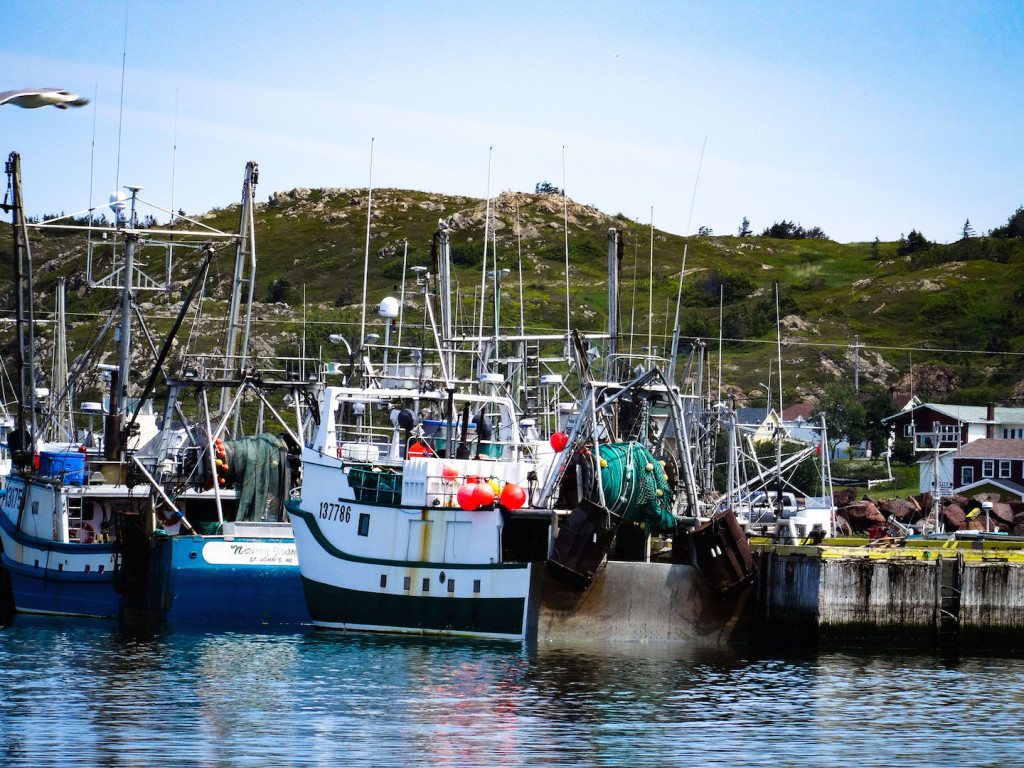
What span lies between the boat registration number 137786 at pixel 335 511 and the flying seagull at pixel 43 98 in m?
18.9

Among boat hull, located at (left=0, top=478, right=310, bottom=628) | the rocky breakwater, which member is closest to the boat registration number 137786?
boat hull, located at (left=0, top=478, right=310, bottom=628)

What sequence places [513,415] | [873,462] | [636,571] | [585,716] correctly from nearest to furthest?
1. [585,716]
2. [636,571]
3. [513,415]
4. [873,462]

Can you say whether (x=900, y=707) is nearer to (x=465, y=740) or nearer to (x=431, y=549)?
(x=465, y=740)

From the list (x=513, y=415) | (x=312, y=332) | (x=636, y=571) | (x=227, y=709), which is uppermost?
(x=312, y=332)

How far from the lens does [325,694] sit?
26.0 meters

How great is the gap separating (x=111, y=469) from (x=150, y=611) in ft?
15.9

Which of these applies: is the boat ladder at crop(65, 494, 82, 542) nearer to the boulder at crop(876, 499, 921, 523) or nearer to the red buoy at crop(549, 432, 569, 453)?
the red buoy at crop(549, 432, 569, 453)

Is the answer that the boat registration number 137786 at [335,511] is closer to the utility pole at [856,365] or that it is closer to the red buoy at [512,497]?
the red buoy at [512,497]

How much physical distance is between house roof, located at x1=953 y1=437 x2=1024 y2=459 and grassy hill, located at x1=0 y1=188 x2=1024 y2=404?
27.3 metres

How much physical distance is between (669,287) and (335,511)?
110300mm

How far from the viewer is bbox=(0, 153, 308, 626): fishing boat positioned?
3669 cm

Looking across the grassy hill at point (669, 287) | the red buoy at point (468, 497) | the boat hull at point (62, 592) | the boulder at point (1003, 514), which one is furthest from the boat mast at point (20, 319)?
the grassy hill at point (669, 287)

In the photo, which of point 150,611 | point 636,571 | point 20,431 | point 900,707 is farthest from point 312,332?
point 900,707

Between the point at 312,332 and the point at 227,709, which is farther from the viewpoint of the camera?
the point at 312,332
